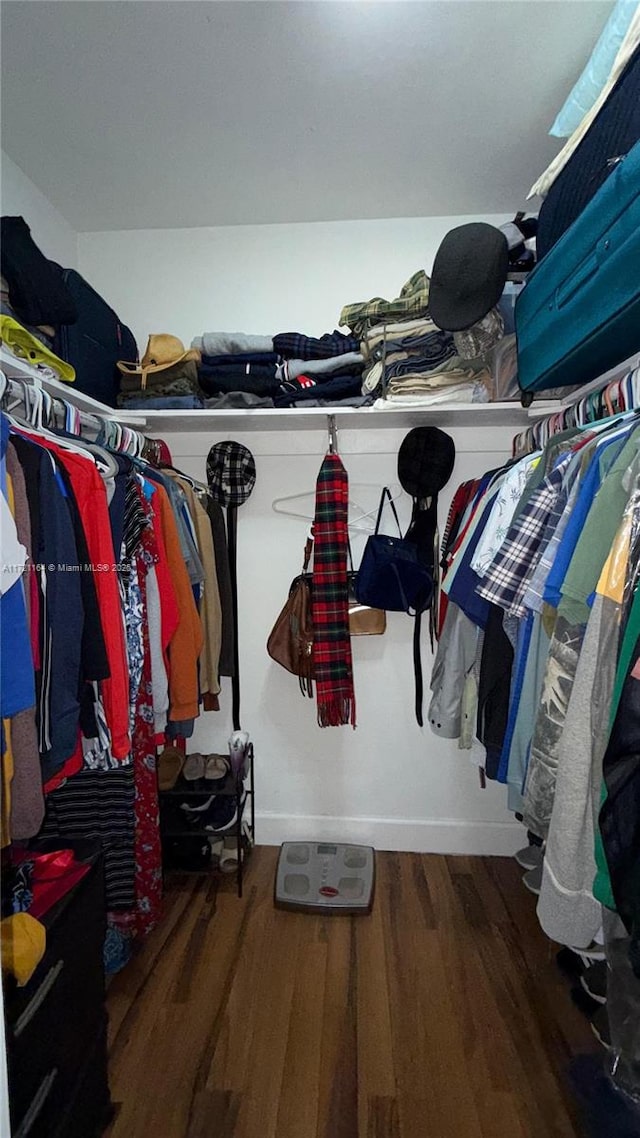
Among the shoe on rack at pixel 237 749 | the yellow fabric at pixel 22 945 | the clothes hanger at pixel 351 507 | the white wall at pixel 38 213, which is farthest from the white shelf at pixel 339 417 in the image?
the yellow fabric at pixel 22 945

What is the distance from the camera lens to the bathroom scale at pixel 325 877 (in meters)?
1.94

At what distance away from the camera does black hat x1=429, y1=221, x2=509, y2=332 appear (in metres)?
1.54

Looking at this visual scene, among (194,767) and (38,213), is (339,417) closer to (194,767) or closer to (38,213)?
(38,213)

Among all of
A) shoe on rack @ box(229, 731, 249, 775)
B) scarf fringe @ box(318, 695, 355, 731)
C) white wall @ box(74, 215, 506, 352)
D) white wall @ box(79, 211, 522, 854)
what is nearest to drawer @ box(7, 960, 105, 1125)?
shoe on rack @ box(229, 731, 249, 775)

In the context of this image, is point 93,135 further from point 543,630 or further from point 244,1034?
point 244,1034

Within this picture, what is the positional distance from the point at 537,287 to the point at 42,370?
52.4 inches

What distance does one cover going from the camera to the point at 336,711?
2.11m

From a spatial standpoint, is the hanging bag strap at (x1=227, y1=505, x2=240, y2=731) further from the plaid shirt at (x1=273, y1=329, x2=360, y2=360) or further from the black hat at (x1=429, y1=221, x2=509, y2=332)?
the black hat at (x1=429, y1=221, x2=509, y2=332)

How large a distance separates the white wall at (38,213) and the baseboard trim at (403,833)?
96.9 inches

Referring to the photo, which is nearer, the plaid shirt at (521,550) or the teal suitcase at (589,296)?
the teal suitcase at (589,296)

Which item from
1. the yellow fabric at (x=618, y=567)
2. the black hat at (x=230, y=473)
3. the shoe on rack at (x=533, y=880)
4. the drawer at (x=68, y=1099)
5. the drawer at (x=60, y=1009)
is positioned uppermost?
the black hat at (x=230, y=473)

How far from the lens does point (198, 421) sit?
2.05 meters

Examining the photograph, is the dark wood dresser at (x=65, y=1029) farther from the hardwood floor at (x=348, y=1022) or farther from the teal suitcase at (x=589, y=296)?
the teal suitcase at (x=589, y=296)

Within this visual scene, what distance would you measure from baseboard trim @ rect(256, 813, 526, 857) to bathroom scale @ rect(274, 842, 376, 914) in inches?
2.7
